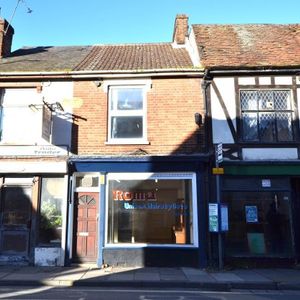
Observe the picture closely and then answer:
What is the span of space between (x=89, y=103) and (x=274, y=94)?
19.1 feet

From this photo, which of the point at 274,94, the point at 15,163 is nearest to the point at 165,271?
the point at 15,163

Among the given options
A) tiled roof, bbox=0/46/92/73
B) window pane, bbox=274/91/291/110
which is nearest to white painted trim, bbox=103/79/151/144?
tiled roof, bbox=0/46/92/73

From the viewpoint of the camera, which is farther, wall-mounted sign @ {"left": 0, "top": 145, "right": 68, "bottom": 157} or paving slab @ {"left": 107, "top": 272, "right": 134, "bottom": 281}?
Answer: wall-mounted sign @ {"left": 0, "top": 145, "right": 68, "bottom": 157}

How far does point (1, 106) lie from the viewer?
12500 mm

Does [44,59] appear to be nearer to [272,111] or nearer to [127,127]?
[127,127]

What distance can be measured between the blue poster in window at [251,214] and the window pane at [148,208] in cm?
169

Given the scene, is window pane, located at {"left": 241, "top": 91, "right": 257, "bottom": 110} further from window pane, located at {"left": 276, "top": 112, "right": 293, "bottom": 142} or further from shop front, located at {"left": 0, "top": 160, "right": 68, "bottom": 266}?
shop front, located at {"left": 0, "top": 160, "right": 68, "bottom": 266}

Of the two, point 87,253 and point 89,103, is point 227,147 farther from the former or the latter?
point 87,253

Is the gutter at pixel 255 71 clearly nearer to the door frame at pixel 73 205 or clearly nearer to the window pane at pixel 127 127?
the window pane at pixel 127 127

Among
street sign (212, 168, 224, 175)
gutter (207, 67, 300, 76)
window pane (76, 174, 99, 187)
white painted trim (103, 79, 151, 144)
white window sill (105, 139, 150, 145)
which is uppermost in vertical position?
gutter (207, 67, 300, 76)

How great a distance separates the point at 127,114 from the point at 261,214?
5.10 m

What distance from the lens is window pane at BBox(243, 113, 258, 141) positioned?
12.2m

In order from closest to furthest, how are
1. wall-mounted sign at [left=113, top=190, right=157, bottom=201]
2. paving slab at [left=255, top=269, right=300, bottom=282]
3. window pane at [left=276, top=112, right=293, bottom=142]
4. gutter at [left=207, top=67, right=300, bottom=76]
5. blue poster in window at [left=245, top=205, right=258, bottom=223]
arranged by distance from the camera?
1. paving slab at [left=255, top=269, right=300, bottom=282]
2. blue poster in window at [left=245, top=205, right=258, bottom=223]
3. wall-mounted sign at [left=113, top=190, right=157, bottom=201]
4. window pane at [left=276, top=112, right=293, bottom=142]
5. gutter at [left=207, top=67, right=300, bottom=76]

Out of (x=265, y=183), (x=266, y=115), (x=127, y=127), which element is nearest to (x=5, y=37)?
(x=127, y=127)
